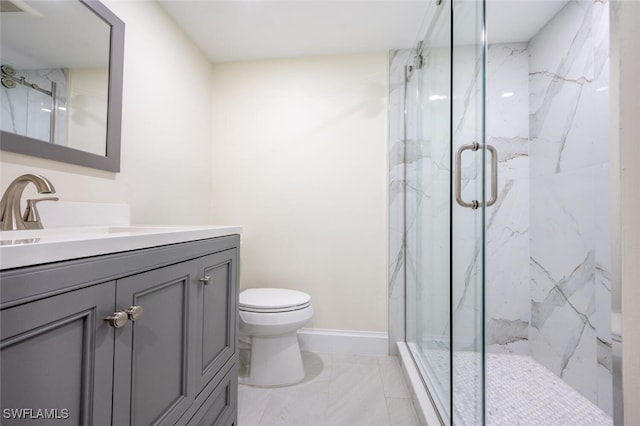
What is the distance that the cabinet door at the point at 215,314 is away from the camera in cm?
90

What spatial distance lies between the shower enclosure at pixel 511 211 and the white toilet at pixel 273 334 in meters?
0.69

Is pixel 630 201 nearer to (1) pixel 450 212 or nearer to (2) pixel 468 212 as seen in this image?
(2) pixel 468 212

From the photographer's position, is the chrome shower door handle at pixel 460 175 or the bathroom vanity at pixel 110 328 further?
the chrome shower door handle at pixel 460 175

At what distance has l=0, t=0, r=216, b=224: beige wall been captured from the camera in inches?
45.8

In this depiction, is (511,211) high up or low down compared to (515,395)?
up

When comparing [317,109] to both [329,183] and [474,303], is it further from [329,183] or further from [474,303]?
[474,303]

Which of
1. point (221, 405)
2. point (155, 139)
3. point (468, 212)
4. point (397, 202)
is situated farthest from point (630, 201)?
point (155, 139)

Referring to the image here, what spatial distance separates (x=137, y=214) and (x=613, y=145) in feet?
5.59

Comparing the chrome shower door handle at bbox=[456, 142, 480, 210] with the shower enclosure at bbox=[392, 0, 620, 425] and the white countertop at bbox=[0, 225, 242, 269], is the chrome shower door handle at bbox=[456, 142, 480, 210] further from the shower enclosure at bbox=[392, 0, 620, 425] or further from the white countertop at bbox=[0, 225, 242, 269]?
the white countertop at bbox=[0, 225, 242, 269]

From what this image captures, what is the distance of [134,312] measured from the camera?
0.62 m

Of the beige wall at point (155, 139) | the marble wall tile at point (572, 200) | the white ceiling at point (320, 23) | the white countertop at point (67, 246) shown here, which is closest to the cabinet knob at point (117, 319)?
the white countertop at point (67, 246)

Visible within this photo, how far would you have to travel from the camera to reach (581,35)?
1.56 m

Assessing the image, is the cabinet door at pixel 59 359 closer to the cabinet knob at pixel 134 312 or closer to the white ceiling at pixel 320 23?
the cabinet knob at pixel 134 312

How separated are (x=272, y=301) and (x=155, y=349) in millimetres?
914
